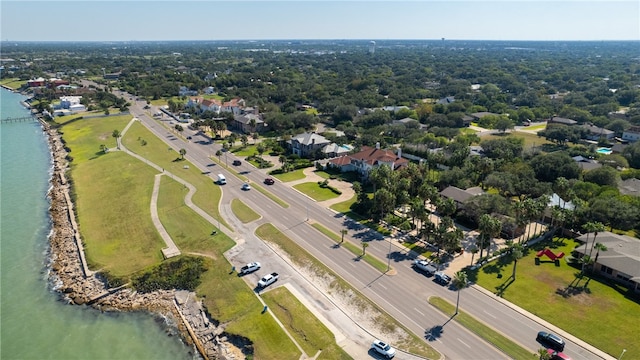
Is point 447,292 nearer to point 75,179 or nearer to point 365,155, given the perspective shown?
point 365,155

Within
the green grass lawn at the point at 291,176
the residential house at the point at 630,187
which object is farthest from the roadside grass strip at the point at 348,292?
the residential house at the point at 630,187

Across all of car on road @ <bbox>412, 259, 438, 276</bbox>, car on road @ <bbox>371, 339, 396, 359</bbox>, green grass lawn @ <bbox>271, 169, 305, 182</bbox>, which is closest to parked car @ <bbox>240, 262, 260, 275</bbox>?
car on road @ <bbox>371, 339, 396, 359</bbox>

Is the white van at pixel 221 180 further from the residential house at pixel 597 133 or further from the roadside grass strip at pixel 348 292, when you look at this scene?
the residential house at pixel 597 133

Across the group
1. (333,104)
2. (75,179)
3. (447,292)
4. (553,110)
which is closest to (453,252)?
(447,292)

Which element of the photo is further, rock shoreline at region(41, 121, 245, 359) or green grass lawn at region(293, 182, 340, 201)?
green grass lawn at region(293, 182, 340, 201)

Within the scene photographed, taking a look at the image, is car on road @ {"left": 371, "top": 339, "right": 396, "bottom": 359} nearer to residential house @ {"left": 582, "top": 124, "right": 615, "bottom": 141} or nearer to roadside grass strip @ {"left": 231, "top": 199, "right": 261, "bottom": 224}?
roadside grass strip @ {"left": 231, "top": 199, "right": 261, "bottom": 224}

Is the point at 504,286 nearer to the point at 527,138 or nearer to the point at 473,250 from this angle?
the point at 473,250
